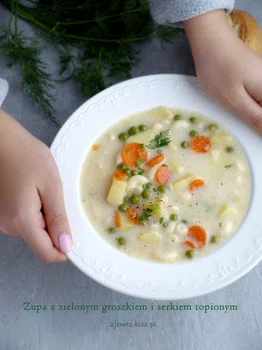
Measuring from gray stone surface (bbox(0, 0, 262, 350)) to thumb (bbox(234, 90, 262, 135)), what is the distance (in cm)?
82

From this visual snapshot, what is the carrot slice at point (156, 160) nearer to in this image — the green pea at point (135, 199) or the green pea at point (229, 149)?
the green pea at point (135, 199)

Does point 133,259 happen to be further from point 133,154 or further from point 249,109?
point 249,109

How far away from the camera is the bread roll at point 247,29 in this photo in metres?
2.91

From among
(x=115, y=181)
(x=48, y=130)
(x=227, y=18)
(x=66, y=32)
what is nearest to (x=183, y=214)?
(x=115, y=181)

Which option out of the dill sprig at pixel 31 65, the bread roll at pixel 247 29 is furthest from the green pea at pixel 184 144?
the dill sprig at pixel 31 65

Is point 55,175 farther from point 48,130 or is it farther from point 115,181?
point 48,130

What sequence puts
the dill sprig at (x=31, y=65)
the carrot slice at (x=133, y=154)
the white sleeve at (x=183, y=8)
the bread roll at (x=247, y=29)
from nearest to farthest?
→ the carrot slice at (x=133, y=154) → the white sleeve at (x=183, y=8) → the bread roll at (x=247, y=29) → the dill sprig at (x=31, y=65)

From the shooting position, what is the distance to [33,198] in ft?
7.91

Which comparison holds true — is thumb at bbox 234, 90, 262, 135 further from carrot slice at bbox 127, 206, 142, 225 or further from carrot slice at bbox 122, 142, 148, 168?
carrot slice at bbox 127, 206, 142, 225

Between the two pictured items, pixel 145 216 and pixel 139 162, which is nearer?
pixel 145 216

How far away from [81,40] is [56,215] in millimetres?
1432

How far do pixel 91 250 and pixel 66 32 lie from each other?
1619mm

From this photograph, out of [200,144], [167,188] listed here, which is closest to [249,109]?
[200,144]

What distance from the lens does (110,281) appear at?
233 cm
